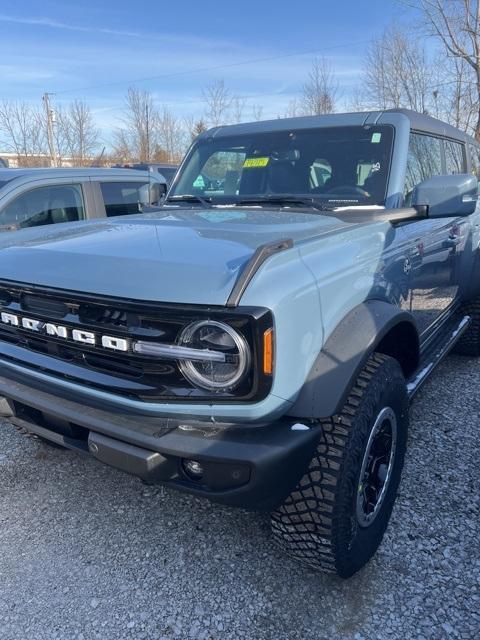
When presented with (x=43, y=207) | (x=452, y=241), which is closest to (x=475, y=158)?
(x=452, y=241)

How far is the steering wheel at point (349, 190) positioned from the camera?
9.73 feet

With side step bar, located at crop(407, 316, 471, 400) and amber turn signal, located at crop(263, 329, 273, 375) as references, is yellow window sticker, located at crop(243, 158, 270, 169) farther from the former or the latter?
amber turn signal, located at crop(263, 329, 273, 375)

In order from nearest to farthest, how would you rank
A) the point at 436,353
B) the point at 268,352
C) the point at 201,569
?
the point at 268,352 → the point at 201,569 → the point at 436,353

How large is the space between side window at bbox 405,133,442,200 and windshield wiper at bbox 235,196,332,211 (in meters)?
0.51

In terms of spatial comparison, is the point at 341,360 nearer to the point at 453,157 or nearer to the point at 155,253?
the point at 155,253

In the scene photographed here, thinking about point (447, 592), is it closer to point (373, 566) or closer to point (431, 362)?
point (373, 566)

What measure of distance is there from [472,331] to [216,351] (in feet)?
12.0

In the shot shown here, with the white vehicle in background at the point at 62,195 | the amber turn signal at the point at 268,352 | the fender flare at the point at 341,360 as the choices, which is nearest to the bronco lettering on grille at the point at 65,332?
the amber turn signal at the point at 268,352

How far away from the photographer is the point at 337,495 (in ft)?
6.49

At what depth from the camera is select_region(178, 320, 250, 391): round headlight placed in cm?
175

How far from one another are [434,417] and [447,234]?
1.27 meters

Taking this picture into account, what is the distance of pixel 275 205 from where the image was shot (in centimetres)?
310

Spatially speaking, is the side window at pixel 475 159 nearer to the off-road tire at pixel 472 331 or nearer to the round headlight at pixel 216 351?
the off-road tire at pixel 472 331

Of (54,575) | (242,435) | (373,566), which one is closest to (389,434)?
(373,566)
